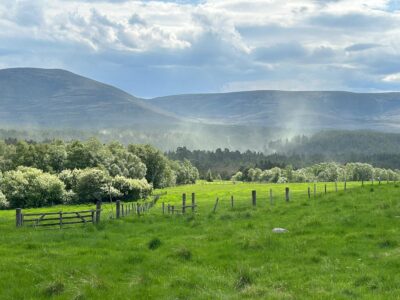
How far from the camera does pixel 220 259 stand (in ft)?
82.1

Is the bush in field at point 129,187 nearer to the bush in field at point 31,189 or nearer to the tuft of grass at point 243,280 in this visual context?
the bush in field at point 31,189

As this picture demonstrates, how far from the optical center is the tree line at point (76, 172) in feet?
364

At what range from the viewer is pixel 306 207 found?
136 feet

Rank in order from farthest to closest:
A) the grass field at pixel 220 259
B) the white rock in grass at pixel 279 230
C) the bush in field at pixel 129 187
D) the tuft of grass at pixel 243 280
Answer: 1. the bush in field at pixel 129 187
2. the white rock in grass at pixel 279 230
3. the tuft of grass at pixel 243 280
4. the grass field at pixel 220 259

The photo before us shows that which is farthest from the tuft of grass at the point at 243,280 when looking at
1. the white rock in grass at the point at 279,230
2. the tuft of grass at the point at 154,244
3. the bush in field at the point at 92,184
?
the bush in field at the point at 92,184

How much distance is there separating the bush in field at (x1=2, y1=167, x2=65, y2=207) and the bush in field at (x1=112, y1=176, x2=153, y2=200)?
13335 mm

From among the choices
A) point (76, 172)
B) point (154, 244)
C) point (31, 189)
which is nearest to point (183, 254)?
point (154, 244)

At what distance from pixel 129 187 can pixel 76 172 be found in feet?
46.8

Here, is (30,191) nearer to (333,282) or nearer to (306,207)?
(306,207)

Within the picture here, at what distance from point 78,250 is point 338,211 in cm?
1990

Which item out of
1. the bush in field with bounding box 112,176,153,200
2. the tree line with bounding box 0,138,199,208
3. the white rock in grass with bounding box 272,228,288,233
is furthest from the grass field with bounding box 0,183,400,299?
the bush in field with bounding box 112,176,153,200

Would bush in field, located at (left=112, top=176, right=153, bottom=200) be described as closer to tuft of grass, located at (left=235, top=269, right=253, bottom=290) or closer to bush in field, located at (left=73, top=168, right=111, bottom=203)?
bush in field, located at (left=73, top=168, right=111, bottom=203)

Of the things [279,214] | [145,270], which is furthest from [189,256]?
[279,214]

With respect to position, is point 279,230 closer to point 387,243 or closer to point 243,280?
point 387,243
